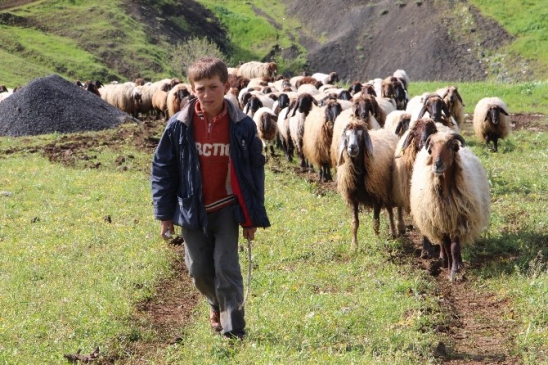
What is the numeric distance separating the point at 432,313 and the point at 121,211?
6.52 m

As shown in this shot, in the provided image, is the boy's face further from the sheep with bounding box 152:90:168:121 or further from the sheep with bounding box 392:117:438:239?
the sheep with bounding box 152:90:168:121

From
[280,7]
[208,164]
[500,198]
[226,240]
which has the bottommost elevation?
[500,198]

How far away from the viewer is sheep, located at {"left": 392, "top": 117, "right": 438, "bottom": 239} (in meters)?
9.63

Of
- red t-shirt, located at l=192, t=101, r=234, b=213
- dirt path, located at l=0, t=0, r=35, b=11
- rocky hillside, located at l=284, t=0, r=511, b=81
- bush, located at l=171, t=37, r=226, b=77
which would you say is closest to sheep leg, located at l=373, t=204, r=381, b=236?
red t-shirt, located at l=192, t=101, r=234, b=213

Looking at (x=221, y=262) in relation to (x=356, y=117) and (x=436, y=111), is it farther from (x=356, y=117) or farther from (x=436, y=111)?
(x=356, y=117)

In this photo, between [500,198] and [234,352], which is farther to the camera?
[500,198]

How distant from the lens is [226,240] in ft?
18.7

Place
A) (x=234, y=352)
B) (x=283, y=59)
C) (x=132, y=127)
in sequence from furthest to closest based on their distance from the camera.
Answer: (x=283, y=59) → (x=132, y=127) → (x=234, y=352)

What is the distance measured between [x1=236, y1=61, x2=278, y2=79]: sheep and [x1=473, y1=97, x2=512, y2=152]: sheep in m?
20.3

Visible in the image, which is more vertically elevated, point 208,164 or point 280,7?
point 280,7

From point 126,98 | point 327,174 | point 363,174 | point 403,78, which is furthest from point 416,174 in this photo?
point 126,98

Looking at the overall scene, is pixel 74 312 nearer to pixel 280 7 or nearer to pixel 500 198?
pixel 500 198

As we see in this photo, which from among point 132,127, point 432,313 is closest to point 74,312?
point 432,313

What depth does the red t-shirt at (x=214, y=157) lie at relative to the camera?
5641mm
